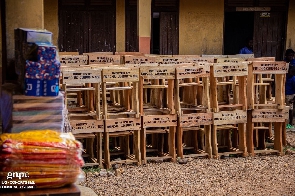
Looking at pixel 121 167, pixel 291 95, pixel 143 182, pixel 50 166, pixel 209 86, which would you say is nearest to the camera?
pixel 50 166

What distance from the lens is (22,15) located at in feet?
16.6

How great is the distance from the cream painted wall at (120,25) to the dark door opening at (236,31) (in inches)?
243

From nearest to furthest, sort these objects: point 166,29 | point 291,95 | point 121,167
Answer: point 121,167
point 291,95
point 166,29

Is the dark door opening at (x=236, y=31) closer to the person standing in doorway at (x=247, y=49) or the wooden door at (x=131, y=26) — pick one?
the person standing in doorway at (x=247, y=49)

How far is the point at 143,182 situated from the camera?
6535 millimetres

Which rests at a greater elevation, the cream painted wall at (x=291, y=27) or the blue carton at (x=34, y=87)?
the cream painted wall at (x=291, y=27)

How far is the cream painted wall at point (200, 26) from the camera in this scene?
13359 millimetres

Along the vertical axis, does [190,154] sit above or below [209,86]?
below

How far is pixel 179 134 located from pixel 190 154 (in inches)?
22.3

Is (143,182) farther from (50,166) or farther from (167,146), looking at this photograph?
(50,166)

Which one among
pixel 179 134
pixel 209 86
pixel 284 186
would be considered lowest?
pixel 284 186

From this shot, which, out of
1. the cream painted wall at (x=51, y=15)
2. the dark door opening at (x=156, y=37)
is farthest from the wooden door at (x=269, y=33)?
the cream painted wall at (x=51, y=15)

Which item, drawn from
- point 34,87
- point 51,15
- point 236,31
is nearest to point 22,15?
point 34,87

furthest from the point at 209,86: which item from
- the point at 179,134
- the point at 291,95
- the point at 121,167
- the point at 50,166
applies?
the point at 50,166
